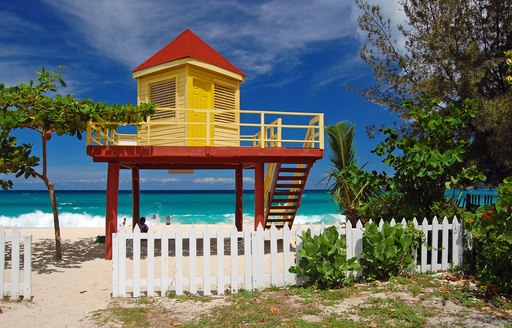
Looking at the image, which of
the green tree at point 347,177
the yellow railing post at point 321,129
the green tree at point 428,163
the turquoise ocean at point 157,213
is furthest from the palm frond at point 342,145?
the turquoise ocean at point 157,213

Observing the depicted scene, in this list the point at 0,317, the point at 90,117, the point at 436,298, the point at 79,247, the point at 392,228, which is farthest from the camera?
the point at 79,247

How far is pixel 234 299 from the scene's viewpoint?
8.25m

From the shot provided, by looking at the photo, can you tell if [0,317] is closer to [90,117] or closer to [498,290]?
[90,117]

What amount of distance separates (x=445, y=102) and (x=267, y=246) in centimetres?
833

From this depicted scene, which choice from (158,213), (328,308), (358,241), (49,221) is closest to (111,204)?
(358,241)

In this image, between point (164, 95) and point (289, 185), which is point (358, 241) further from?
point (164, 95)

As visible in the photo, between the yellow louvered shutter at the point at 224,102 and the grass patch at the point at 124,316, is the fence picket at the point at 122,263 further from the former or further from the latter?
the yellow louvered shutter at the point at 224,102

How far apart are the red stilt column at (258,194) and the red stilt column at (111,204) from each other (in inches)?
171

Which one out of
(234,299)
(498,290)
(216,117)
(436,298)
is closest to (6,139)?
(216,117)

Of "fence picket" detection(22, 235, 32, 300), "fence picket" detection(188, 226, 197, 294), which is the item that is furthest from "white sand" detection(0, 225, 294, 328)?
"fence picket" detection(188, 226, 197, 294)

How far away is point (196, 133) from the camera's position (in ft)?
49.7

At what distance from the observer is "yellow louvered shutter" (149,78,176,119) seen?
50.6ft

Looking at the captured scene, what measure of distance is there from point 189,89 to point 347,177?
5.99 m

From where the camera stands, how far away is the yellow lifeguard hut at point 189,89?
49.2 feet
